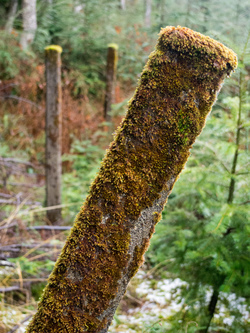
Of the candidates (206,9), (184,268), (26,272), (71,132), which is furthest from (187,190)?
(206,9)

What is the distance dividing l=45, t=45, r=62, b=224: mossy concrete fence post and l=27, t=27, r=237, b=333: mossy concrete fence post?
14.1ft

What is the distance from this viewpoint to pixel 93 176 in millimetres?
5832

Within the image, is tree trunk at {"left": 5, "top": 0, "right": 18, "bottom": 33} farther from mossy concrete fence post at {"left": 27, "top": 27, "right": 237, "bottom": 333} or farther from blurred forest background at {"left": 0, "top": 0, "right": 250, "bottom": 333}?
mossy concrete fence post at {"left": 27, "top": 27, "right": 237, "bottom": 333}

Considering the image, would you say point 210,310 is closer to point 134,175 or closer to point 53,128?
point 134,175

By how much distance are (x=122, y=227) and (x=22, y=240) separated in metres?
3.27

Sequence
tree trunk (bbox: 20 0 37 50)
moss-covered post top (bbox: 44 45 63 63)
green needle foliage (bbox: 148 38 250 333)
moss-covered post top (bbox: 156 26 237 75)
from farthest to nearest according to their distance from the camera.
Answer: tree trunk (bbox: 20 0 37 50), moss-covered post top (bbox: 44 45 63 63), green needle foliage (bbox: 148 38 250 333), moss-covered post top (bbox: 156 26 237 75)

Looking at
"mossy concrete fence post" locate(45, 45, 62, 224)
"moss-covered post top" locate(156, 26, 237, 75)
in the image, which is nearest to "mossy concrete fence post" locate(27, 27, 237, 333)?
"moss-covered post top" locate(156, 26, 237, 75)

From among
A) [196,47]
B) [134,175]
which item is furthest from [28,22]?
[134,175]

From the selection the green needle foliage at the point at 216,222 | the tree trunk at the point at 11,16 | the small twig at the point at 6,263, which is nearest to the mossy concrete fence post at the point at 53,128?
the small twig at the point at 6,263

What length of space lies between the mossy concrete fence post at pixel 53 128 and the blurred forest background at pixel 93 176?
339 millimetres

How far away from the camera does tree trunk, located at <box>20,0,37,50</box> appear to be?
34.4ft

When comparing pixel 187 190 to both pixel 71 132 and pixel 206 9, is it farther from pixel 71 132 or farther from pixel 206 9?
pixel 206 9

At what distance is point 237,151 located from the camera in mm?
2988

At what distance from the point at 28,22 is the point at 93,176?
8.11 meters
